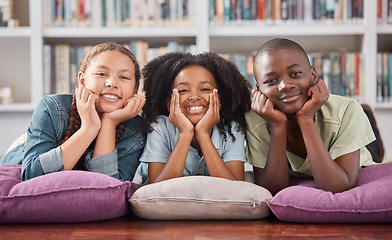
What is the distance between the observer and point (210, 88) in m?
1.65

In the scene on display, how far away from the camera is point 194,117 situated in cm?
162

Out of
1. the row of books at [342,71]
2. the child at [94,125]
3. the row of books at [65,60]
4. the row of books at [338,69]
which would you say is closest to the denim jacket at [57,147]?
the child at [94,125]

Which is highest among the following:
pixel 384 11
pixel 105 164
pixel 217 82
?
pixel 384 11

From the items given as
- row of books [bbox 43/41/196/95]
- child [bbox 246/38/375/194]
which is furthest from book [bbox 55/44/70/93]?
child [bbox 246/38/375/194]

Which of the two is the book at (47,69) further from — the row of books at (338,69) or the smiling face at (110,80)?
the smiling face at (110,80)

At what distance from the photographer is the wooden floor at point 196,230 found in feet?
3.90

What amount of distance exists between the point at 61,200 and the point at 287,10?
195 centimetres

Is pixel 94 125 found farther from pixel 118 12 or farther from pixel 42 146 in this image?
pixel 118 12

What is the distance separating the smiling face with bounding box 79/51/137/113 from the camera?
1.59 meters

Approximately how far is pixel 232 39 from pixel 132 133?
1559 millimetres

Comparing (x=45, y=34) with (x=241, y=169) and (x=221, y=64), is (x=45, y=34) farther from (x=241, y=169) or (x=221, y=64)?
(x=241, y=169)

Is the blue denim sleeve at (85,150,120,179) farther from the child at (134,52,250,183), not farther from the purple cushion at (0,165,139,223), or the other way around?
the purple cushion at (0,165,139,223)

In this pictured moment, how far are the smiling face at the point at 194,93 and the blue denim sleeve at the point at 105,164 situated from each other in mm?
269

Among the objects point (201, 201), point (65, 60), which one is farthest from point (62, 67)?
point (201, 201)
